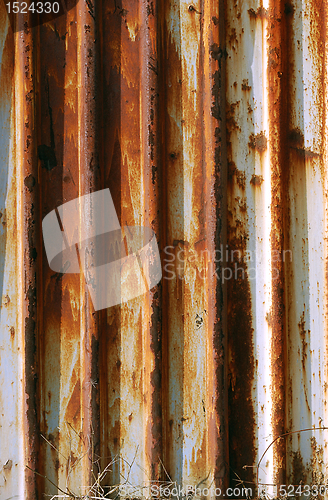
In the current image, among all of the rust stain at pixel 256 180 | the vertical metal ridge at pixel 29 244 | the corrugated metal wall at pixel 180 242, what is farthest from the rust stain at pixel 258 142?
the vertical metal ridge at pixel 29 244

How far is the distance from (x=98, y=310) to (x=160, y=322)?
0.94ft

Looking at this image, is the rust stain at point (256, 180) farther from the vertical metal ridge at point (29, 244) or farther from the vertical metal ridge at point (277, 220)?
the vertical metal ridge at point (29, 244)

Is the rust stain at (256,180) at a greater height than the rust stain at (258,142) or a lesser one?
lesser

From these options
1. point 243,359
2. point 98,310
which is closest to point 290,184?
point 243,359

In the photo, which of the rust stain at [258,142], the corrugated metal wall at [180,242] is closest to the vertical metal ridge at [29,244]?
the corrugated metal wall at [180,242]

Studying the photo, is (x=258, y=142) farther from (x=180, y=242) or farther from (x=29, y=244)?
(x=29, y=244)

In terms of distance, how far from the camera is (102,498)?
4.65ft

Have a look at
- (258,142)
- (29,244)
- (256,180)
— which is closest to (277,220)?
(256,180)

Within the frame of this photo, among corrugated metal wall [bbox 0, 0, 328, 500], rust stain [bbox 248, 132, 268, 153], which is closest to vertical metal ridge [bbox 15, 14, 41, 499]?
corrugated metal wall [bbox 0, 0, 328, 500]

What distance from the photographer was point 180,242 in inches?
59.1

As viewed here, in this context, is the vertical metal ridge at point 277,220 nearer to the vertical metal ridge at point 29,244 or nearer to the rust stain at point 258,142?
the rust stain at point 258,142

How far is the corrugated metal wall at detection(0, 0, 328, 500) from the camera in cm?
144

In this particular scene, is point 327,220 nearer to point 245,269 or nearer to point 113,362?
point 245,269

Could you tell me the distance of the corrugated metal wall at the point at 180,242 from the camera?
144 cm
